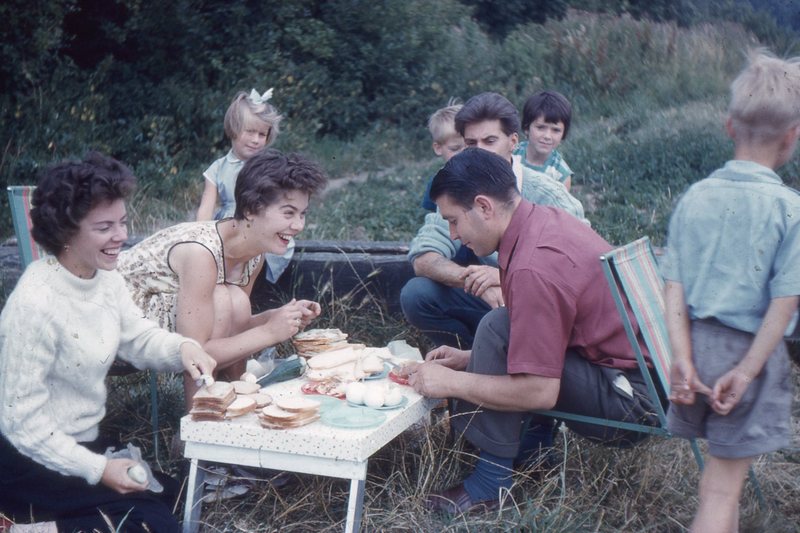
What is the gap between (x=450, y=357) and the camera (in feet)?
11.3

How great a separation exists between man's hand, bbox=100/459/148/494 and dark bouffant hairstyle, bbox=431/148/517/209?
→ 54.1 inches

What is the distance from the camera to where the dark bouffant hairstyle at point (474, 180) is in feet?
10.1

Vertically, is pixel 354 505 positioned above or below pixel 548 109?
below

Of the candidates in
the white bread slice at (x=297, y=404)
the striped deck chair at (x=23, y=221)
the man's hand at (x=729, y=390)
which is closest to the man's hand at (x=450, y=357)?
the white bread slice at (x=297, y=404)

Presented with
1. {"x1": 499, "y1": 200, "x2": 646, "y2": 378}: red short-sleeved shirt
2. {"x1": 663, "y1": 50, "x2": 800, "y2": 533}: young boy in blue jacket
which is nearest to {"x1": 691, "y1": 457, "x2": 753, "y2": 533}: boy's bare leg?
{"x1": 663, "y1": 50, "x2": 800, "y2": 533}: young boy in blue jacket

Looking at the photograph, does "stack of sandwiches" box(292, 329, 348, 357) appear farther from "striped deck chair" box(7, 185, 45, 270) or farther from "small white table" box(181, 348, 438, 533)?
"striped deck chair" box(7, 185, 45, 270)

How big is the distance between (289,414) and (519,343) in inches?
30.5

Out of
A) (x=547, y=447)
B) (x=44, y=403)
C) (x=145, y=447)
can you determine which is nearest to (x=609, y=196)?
(x=547, y=447)

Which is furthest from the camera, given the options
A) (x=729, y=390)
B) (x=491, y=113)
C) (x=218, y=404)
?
(x=491, y=113)

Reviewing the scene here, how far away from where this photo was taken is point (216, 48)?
1184cm

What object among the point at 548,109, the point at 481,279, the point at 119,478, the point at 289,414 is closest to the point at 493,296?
the point at 481,279

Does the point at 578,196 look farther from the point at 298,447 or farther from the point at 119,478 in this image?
the point at 119,478

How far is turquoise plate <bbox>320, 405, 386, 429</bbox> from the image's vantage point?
2.80 m

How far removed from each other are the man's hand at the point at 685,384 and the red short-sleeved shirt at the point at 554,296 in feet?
1.40
